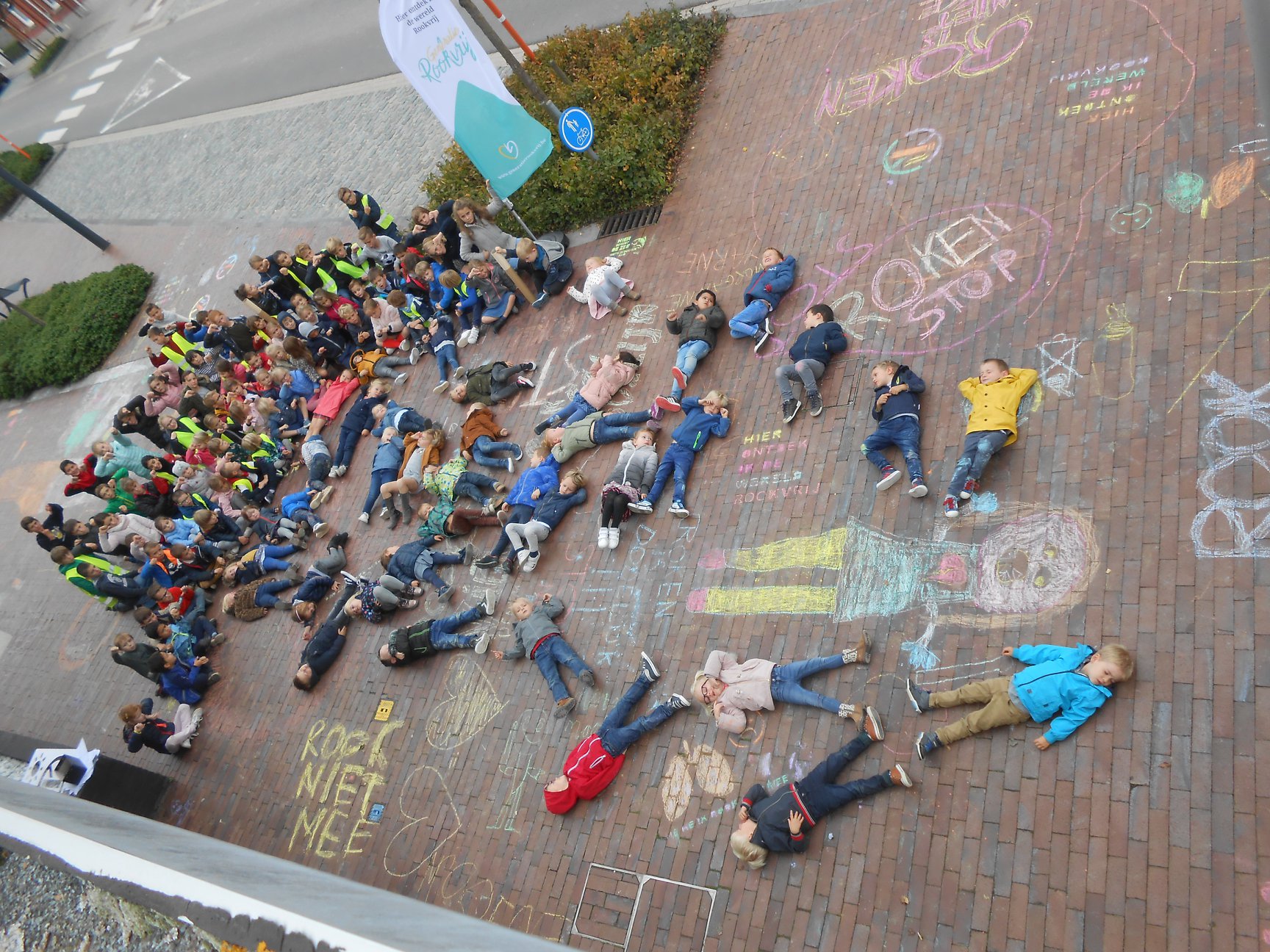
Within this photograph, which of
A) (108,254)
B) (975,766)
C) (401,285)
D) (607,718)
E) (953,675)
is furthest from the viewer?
(108,254)

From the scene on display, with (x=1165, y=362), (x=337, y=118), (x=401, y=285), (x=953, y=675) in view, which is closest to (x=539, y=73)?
(x=401, y=285)

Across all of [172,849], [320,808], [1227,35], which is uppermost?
[172,849]

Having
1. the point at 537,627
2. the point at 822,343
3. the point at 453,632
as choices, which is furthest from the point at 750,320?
the point at 453,632

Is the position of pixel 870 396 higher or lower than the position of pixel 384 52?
lower

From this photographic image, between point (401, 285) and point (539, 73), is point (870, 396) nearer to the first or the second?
point (401, 285)

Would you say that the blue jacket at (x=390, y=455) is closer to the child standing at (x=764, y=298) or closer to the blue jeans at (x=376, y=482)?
the blue jeans at (x=376, y=482)

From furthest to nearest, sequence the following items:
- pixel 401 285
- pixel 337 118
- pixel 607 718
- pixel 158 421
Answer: pixel 337 118, pixel 158 421, pixel 401 285, pixel 607 718

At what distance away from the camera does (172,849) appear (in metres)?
4.72

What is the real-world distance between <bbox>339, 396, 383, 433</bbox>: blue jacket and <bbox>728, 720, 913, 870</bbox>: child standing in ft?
29.5

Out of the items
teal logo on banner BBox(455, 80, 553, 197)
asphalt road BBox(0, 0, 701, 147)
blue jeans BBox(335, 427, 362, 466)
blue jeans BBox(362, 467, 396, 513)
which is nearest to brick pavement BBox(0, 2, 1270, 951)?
blue jeans BBox(362, 467, 396, 513)

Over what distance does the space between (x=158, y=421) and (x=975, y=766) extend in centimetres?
1492

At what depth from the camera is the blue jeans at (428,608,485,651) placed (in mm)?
9523

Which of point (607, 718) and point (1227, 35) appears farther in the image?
point (1227, 35)

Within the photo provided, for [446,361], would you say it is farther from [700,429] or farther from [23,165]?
[23,165]
